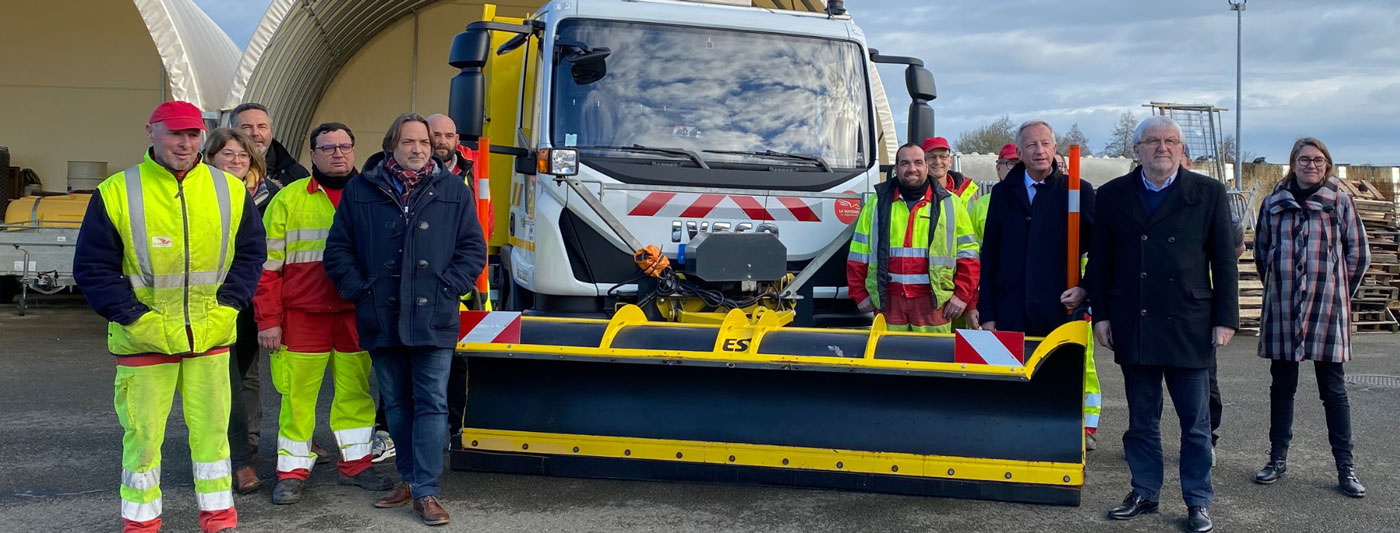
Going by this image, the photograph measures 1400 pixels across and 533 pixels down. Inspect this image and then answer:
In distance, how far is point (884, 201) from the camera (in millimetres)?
5484

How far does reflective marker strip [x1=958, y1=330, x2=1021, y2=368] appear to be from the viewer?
14.0 ft

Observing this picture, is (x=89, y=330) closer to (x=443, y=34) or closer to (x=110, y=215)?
(x=443, y=34)

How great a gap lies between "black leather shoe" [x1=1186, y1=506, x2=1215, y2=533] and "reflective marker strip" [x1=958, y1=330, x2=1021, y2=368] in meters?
0.95

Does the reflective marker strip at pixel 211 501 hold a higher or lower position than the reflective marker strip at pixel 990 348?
lower

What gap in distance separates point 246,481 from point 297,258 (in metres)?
1.01

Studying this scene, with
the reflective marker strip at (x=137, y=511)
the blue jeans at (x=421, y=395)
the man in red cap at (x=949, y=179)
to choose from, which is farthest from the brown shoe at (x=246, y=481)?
the man in red cap at (x=949, y=179)

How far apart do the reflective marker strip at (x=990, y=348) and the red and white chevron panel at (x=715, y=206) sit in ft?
4.98

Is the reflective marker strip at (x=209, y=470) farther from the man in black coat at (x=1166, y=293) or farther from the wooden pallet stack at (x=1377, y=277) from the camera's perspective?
the wooden pallet stack at (x=1377, y=277)

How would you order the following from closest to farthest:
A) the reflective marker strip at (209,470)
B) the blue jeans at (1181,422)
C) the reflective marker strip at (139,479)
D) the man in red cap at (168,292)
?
the man in red cap at (168,292) → the reflective marker strip at (139,479) → the reflective marker strip at (209,470) → the blue jeans at (1181,422)

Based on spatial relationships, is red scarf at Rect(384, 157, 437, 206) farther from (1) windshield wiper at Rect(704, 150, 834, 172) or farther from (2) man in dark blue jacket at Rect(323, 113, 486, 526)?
(1) windshield wiper at Rect(704, 150, 834, 172)

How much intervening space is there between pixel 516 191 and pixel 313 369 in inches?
72.2

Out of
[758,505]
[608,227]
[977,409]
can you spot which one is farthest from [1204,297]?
[608,227]

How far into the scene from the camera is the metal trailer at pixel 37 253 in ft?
38.8

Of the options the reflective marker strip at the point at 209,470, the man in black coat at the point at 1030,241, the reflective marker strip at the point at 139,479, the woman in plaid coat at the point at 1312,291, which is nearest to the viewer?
the reflective marker strip at the point at 139,479
